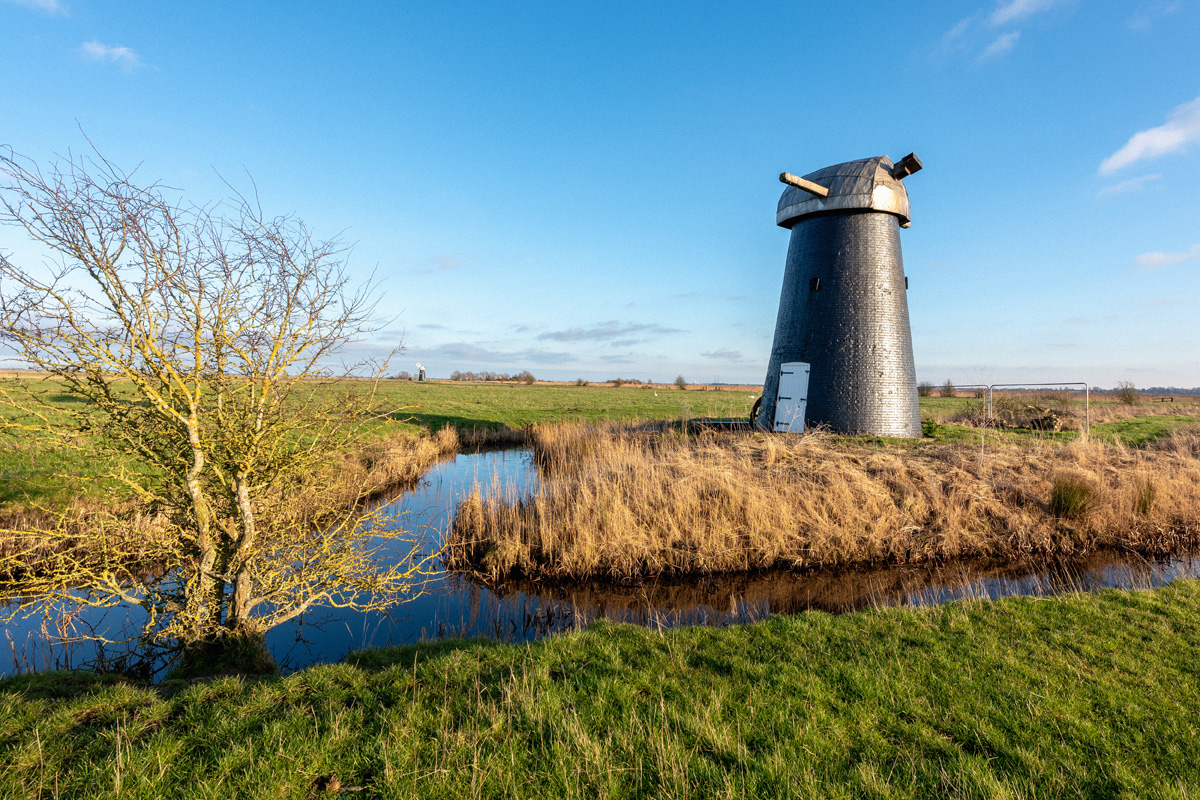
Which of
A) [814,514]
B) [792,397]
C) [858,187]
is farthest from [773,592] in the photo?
[858,187]

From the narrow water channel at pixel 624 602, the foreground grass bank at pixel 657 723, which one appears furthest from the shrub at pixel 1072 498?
the foreground grass bank at pixel 657 723

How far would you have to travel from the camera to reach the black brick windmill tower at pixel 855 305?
12.6 metres

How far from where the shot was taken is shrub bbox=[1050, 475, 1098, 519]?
977cm

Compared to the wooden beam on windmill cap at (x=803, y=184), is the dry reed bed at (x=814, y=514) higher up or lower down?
lower down

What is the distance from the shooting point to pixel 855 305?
1269 centimetres

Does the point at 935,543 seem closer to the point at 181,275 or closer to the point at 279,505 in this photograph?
the point at 279,505

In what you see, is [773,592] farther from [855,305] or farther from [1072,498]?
[855,305]

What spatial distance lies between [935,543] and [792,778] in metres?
7.88

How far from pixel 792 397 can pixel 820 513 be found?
475 centimetres

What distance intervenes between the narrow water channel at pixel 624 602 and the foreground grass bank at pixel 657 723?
165cm

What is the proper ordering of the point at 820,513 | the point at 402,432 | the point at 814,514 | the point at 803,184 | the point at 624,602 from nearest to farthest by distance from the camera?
the point at 624,602 < the point at 814,514 < the point at 820,513 < the point at 803,184 < the point at 402,432

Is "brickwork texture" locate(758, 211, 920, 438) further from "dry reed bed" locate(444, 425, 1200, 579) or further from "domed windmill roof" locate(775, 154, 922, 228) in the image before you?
"dry reed bed" locate(444, 425, 1200, 579)

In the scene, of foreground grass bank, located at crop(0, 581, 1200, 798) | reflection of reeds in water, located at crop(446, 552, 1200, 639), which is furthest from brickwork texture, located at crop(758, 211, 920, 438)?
foreground grass bank, located at crop(0, 581, 1200, 798)

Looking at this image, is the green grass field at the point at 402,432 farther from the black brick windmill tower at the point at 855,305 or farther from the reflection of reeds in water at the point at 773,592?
the reflection of reeds in water at the point at 773,592
